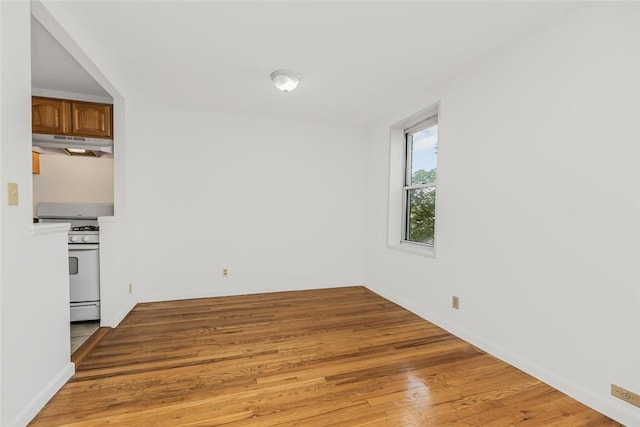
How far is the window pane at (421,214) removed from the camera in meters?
3.41

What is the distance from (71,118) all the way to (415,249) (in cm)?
390

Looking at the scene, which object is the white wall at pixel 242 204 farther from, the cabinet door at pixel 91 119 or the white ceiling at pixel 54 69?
the white ceiling at pixel 54 69

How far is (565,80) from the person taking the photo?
1.90 metres

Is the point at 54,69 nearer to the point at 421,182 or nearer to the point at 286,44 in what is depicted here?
the point at 286,44

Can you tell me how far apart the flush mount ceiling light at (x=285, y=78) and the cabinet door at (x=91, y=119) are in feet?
5.91

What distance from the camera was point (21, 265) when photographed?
150 centimetres

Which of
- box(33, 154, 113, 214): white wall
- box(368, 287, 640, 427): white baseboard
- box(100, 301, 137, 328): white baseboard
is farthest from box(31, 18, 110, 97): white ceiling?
box(368, 287, 640, 427): white baseboard

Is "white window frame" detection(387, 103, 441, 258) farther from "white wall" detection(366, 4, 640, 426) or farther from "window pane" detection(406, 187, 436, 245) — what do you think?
"white wall" detection(366, 4, 640, 426)

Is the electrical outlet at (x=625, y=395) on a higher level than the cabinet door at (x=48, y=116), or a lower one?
lower

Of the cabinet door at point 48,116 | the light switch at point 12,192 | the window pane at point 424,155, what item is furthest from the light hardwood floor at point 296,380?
the cabinet door at point 48,116

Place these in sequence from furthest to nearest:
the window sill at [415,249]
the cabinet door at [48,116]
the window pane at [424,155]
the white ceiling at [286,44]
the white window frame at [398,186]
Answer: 1. the white window frame at [398,186]
2. the window pane at [424,155]
3. the window sill at [415,249]
4. the cabinet door at [48,116]
5. the white ceiling at [286,44]

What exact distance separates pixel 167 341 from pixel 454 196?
9.40 ft

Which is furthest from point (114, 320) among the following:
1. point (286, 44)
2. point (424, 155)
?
point (424, 155)

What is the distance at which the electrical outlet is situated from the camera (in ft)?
5.12
